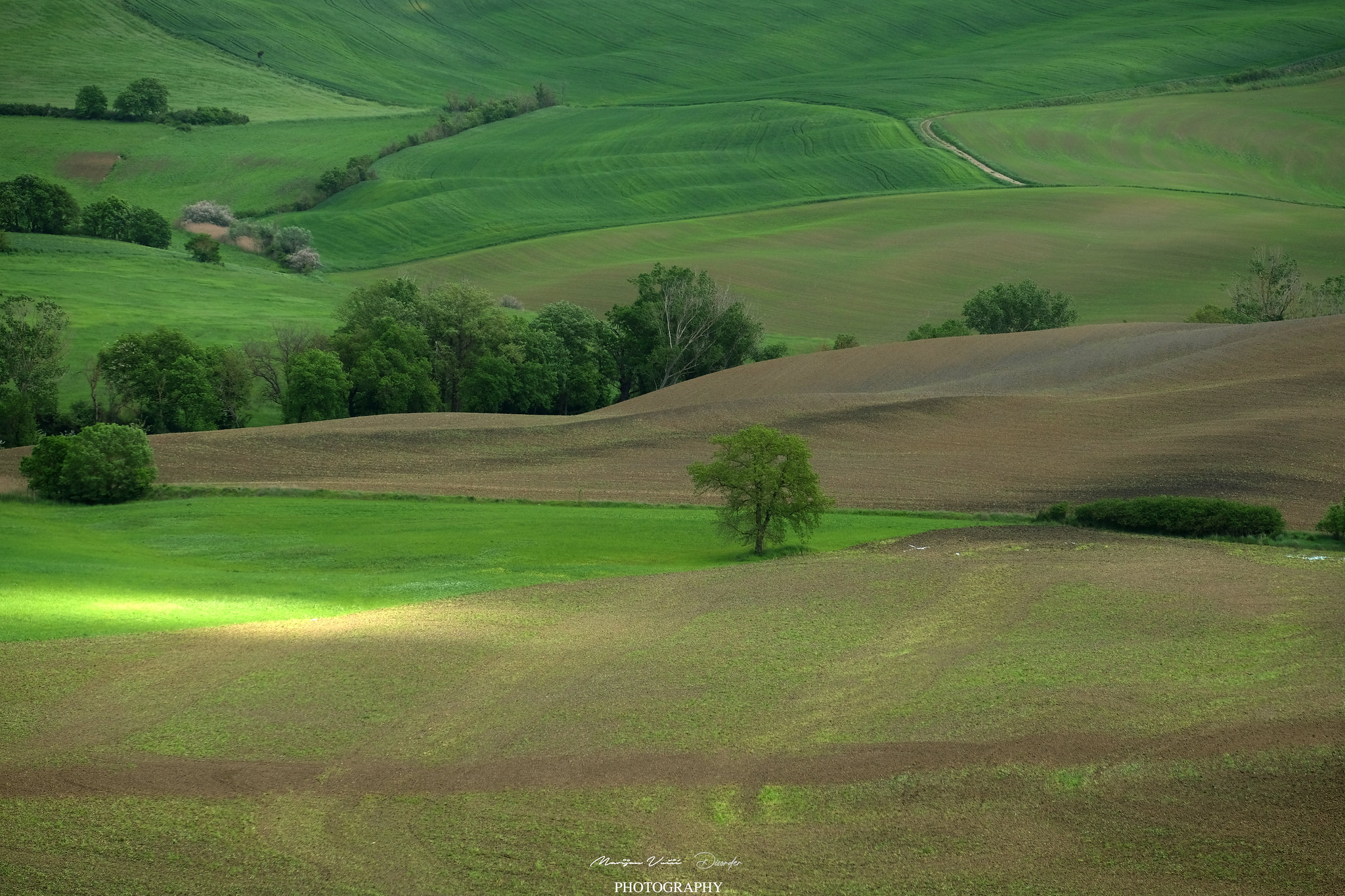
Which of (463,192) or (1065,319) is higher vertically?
(463,192)

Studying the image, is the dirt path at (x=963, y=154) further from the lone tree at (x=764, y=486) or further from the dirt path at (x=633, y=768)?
the dirt path at (x=633, y=768)

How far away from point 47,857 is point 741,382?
65314 mm

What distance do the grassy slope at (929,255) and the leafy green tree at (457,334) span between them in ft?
68.6

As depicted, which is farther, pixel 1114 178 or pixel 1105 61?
pixel 1105 61

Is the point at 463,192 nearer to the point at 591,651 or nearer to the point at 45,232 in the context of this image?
the point at 45,232

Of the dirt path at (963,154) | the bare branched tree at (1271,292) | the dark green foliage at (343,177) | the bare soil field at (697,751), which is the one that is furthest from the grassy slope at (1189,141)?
the bare soil field at (697,751)

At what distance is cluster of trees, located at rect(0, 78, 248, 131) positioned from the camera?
536 feet

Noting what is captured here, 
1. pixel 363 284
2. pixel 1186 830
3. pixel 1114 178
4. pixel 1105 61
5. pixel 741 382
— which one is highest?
pixel 1105 61

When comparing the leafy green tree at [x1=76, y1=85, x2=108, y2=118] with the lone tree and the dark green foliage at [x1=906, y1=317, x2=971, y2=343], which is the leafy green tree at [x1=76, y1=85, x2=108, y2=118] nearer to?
the dark green foliage at [x1=906, y1=317, x2=971, y2=343]

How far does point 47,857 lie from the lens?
17.5 meters

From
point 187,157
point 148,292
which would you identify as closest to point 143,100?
point 187,157

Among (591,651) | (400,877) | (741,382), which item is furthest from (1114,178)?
(400,877)

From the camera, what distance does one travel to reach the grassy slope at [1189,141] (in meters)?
144

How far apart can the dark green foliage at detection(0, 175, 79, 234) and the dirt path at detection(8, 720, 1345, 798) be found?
11262 centimetres
